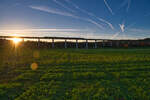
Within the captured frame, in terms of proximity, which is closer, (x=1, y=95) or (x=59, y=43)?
(x=1, y=95)

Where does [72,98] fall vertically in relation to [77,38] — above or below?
below

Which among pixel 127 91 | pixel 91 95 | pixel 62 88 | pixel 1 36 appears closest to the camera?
pixel 91 95

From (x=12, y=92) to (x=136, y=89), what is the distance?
6.48 metres

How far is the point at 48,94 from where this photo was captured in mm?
5145

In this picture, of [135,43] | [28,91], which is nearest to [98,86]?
[28,91]

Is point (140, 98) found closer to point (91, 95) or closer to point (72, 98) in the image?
point (91, 95)

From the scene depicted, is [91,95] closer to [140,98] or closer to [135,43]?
[140,98]

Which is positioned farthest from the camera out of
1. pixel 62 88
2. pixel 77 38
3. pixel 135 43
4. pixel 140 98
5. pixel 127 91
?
pixel 135 43

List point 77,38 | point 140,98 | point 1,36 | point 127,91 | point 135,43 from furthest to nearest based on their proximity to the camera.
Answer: point 135,43 → point 77,38 → point 1,36 → point 127,91 → point 140,98

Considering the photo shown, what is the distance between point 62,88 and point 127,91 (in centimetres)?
340

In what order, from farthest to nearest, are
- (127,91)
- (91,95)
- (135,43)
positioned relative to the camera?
(135,43)
(127,91)
(91,95)

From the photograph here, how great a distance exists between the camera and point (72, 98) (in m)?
4.71

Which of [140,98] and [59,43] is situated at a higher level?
[59,43]

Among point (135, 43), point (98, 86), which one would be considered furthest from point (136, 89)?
point (135, 43)
